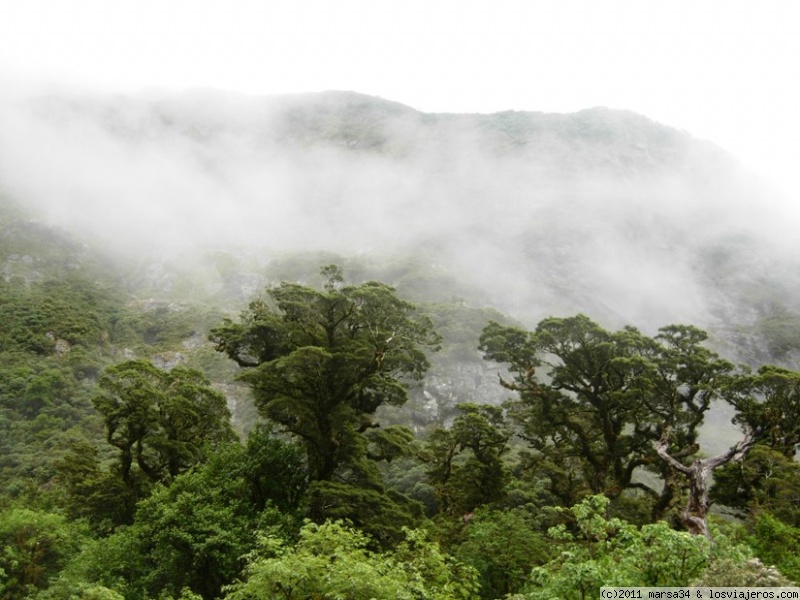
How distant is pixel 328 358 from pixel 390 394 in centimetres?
563

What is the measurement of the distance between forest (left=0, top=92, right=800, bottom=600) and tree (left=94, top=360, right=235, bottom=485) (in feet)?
0.56

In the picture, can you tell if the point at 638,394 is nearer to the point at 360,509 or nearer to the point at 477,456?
the point at 477,456

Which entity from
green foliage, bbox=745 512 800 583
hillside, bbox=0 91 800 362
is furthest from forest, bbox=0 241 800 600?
hillside, bbox=0 91 800 362

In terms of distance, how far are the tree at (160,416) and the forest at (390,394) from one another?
0.17 meters

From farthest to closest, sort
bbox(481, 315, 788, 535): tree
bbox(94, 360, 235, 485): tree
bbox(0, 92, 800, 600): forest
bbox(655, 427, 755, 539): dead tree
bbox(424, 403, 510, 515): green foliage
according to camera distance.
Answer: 1. bbox(424, 403, 510, 515): green foliage
2. bbox(94, 360, 235, 485): tree
3. bbox(481, 315, 788, 535): tree
4. bbox(655, 427, 755, 539): dead tree
5. bbox(0, 92, 800, 600): forest

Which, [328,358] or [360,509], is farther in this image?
[328,358]

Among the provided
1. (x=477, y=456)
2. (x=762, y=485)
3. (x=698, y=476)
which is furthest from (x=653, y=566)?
(x=477, y=456)

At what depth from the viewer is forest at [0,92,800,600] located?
56.4 ft

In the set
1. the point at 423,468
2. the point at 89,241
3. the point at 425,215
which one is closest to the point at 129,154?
the point at 89,241

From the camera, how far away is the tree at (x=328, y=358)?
2223 centimetres

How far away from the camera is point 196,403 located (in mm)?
30891

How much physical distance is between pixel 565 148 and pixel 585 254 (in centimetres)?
7730

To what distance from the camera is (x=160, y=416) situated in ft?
95.3

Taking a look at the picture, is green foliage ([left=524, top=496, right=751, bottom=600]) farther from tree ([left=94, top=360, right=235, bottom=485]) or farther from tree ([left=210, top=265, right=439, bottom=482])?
tree ([left=94, top=360, right=235, bottom=485])
